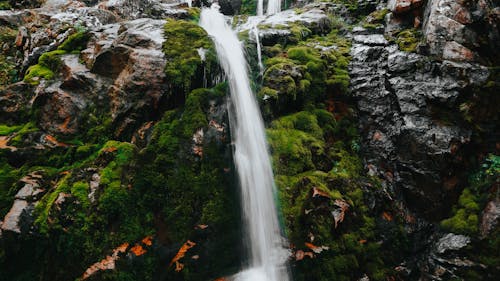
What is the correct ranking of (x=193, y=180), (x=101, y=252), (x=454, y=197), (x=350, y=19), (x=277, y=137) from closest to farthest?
(x=101, y=252), (x=193, y=180), (x=454, y=197), (x=277, y=137), (x=350, y=19)

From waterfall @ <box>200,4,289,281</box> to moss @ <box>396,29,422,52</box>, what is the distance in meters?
4.40

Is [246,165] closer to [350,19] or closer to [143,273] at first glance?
[143,273]

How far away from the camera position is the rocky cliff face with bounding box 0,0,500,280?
4.35 m

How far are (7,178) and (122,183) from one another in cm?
180

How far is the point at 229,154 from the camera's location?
5605 mm

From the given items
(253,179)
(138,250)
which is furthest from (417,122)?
(138,250)

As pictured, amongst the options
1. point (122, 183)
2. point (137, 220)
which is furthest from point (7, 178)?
point (137, 220)

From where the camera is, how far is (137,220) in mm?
4496

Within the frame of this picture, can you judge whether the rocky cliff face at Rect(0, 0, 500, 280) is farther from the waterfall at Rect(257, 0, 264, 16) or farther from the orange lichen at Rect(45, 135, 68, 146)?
the waterfall at Rect(257, 0, 264, 16)

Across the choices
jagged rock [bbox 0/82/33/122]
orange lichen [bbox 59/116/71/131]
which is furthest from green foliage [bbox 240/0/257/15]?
orange lichen [bbox 59/116/71/131]

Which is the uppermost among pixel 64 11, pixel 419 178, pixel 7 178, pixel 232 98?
pixel 64 11

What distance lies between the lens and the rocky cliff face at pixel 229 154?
435 centimetres

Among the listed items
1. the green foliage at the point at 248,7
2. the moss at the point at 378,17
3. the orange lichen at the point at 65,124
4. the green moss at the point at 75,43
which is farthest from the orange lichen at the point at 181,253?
the green foliage at the point at 248,7

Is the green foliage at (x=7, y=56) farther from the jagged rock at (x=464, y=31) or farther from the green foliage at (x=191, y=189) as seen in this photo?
the jagged rock at (x=464, y=31)
